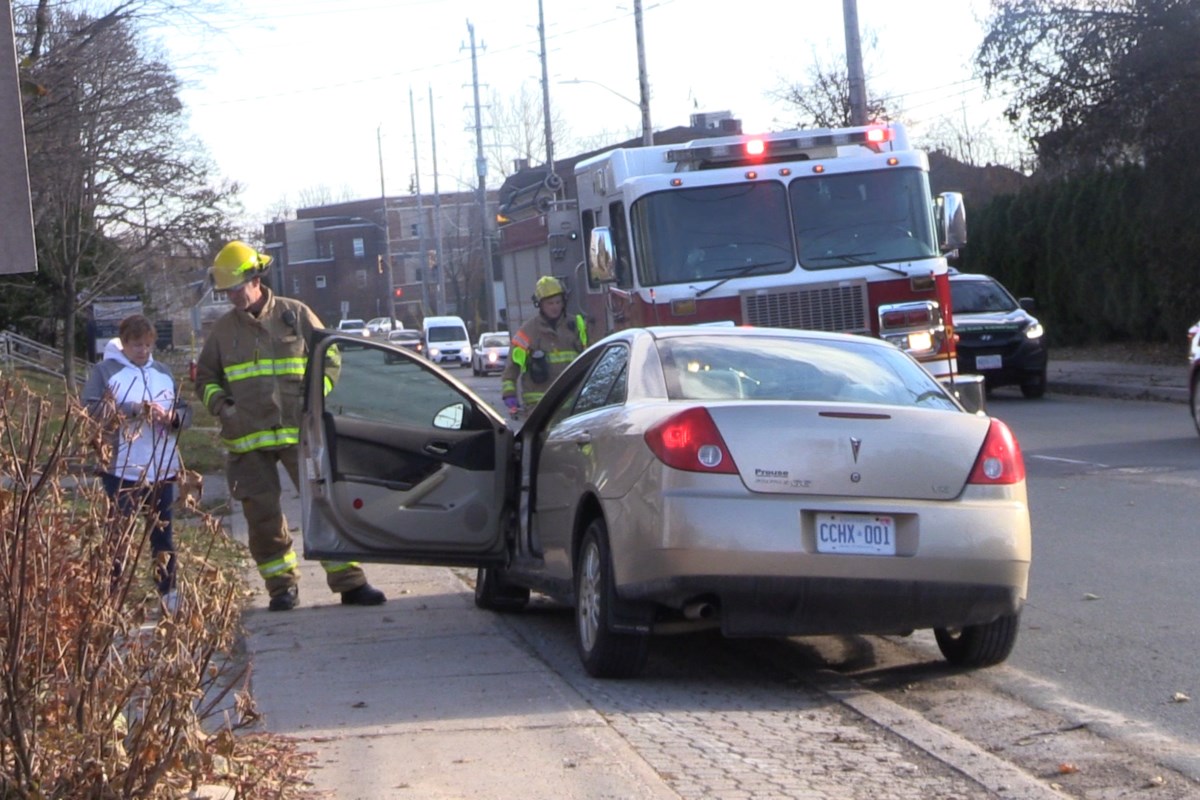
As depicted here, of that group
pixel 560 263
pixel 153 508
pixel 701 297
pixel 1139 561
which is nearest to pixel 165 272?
pixel 560 263

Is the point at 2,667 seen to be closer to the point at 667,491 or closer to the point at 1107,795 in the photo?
the point at 667,491

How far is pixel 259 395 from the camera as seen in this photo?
8.63m

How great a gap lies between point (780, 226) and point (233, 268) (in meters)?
5.98

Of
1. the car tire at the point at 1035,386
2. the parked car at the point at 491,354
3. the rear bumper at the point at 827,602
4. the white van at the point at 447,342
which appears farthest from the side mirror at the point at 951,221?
the white van at the point at 447,342

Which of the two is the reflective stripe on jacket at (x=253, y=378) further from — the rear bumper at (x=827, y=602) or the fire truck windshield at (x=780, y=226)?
the fire truck windshield at (x=780, y=226)

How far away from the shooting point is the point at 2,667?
402cm

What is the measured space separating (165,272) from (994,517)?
38113 millimetres

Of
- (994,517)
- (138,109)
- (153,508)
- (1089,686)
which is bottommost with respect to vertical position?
(1089,686)

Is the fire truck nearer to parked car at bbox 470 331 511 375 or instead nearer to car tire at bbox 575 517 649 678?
car tire at bbox 575 517 649 678

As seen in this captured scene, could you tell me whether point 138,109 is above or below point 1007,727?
above

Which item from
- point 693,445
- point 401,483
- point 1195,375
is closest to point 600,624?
point 693,445

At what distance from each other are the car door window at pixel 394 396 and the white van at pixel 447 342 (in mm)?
23580

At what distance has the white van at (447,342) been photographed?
53.2m

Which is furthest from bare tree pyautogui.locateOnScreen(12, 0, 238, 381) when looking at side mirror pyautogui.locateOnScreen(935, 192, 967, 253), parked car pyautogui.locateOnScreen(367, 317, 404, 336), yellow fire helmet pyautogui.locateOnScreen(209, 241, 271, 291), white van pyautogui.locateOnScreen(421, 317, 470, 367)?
parked car pyautogui.locateOnScreen(367, 317, 404, 336)
